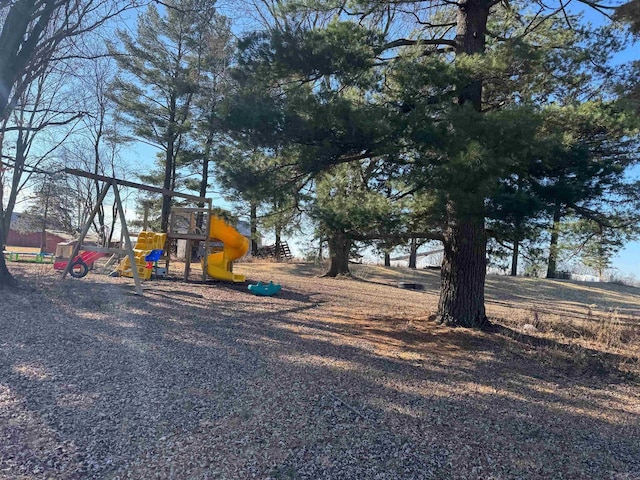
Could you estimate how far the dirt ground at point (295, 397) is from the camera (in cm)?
249

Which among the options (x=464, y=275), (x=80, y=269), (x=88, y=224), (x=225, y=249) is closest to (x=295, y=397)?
(x=464, y=275)

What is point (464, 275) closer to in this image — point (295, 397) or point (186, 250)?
point (295, 397)

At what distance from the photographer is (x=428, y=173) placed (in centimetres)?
492

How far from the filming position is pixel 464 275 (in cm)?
666

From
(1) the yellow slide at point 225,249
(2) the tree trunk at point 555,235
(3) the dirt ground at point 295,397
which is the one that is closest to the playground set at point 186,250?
(1) the yellow slide at point 225,249

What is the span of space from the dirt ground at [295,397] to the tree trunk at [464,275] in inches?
13.4

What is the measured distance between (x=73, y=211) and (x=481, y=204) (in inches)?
1191

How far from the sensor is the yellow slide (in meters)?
10.9

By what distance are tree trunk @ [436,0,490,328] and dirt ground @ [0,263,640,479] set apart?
37 centimetres

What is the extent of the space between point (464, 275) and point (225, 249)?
269 inches

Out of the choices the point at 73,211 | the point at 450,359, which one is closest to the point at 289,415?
the point at 450,359

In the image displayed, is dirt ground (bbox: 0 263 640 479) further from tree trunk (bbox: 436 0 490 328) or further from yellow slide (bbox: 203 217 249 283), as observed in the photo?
yellow slide (bbox: 203 217 249 283)

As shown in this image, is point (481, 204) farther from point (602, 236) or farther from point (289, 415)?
point (602, 236)

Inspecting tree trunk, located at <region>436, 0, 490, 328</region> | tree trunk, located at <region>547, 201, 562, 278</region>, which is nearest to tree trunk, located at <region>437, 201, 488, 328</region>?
tree trunk, located at <region>436, 0, 490, 328</region>
